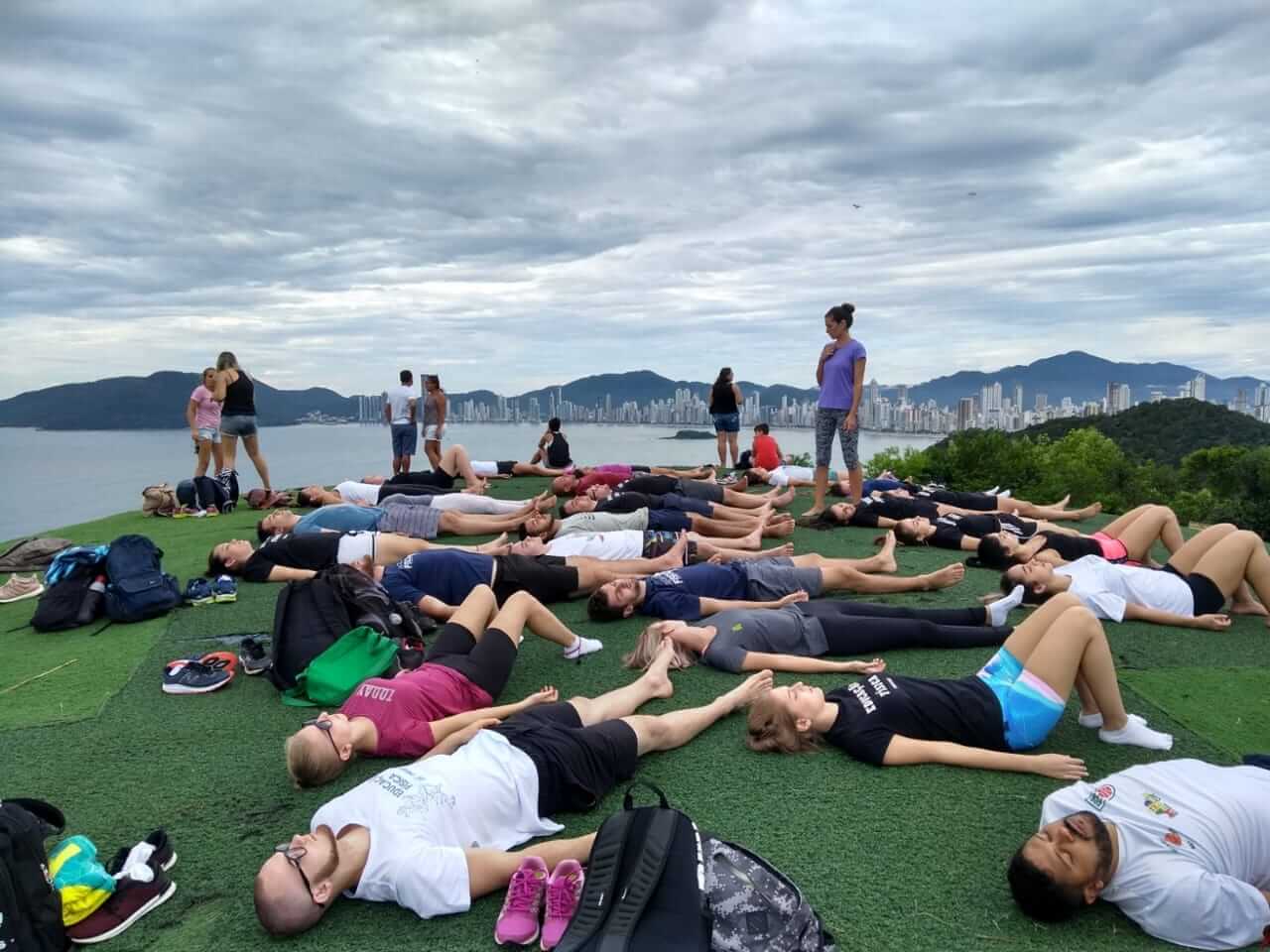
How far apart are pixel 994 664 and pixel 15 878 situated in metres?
3.85

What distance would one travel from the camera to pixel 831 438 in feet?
27.5

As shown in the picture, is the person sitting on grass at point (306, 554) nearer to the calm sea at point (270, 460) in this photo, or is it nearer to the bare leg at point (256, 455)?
the bare leg at point (256, 455)

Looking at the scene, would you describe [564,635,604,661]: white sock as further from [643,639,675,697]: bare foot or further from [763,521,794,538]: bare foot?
[763,521,794,538]: bare foot

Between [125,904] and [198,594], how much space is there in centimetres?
424

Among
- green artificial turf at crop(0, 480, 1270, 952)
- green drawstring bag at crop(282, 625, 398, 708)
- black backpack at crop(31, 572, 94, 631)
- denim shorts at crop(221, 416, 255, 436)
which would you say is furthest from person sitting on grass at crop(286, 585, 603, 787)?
denim shorts at crop(221, 416, 255, 436)

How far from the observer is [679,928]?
6.66 ft

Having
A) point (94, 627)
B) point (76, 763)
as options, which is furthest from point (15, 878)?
point (94, 627)

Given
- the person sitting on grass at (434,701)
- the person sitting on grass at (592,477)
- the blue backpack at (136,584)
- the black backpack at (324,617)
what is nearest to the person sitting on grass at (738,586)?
the person sitting on grass at (434,701)

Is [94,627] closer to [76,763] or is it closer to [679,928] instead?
[76,763]

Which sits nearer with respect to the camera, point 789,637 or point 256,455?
point 789,637

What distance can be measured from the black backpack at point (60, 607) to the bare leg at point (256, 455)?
522 cm

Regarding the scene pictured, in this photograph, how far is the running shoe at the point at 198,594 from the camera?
20.4 feet

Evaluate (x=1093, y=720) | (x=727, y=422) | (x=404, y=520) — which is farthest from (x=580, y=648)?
(x=727, y=422)

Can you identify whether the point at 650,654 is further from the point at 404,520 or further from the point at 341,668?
the point at 404,520
